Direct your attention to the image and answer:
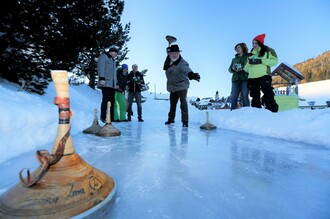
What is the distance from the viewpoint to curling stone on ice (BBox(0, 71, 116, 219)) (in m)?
0.77

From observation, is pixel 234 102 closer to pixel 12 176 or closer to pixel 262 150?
pixel 262 150

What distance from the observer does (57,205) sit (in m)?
0.78

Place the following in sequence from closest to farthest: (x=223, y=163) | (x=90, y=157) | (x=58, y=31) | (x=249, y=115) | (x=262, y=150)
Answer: (x=223, y=163), (x=90, y=157), (x=262, y=150), (x=249, y=115), (x=58, y=31)

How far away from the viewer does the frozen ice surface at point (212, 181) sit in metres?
0.97

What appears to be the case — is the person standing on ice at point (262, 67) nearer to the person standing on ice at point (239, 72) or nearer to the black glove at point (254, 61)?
the black glove at point (254, 61)

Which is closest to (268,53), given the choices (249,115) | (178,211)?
(249,115)

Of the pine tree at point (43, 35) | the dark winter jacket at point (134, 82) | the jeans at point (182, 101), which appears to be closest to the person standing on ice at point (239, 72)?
the jeans at point (182, 101)

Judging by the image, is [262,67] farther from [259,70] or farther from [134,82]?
[134,82]

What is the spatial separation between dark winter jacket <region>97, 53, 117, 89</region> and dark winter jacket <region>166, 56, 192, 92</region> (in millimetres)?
1303

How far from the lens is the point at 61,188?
2.75 ft

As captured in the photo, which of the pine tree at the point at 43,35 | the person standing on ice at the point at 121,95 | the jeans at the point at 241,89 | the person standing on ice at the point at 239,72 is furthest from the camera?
the person standing on ice at the point at 121,95

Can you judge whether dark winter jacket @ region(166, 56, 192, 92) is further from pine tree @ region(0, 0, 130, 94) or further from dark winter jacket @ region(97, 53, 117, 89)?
pine tree @ region(0, 0, 130, 94)

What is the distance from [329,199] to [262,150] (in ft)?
4.18

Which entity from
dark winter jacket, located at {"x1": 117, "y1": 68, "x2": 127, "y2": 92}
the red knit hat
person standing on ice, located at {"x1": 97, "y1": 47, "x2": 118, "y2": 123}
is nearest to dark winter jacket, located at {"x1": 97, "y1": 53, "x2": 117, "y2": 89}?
person standing on ice, located at {"x1": 97, "y1": 47, "x2": 118, "y2": 123}
